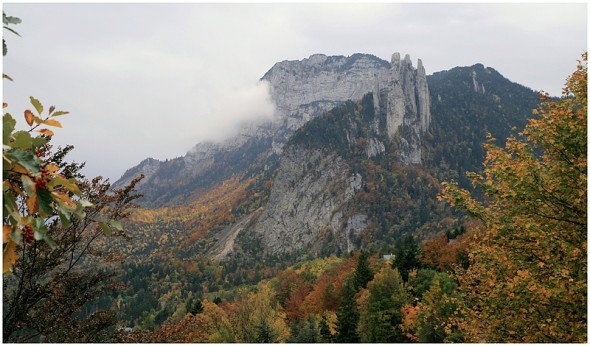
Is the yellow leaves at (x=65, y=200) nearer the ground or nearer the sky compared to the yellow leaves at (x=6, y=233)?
nearer the sky

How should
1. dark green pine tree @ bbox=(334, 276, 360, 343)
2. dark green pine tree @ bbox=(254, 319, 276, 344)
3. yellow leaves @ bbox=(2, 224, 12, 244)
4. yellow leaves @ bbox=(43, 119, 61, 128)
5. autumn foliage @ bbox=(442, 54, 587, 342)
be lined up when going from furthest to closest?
dark green pine tree @ bbox=(334, 276, 360, 343), dark green pine tree @ bbox=(254, 319, 276, 344), autumn foliage @ bbox=(442, 54, 587, 342), yellow leaves @ bbox=(43, 119, 61, 128), yellow leaves @ bbox=(2, 224, 12, 244)

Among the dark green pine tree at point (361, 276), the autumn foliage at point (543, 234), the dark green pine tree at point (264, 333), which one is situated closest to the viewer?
the autumn foliage at point (543, 234)

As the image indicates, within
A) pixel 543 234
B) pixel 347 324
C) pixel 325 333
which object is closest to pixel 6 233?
pixel 543 234

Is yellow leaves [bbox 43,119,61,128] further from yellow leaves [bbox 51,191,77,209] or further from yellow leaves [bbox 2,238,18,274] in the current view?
yellow leaves [bbox 2,238,18,274]

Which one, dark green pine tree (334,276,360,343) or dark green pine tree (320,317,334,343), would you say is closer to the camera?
dark green pine tree (334,276,360,343)

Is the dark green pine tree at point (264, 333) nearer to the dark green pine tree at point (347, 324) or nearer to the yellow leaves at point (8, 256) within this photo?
the dark green pine tree at point (347, 324)

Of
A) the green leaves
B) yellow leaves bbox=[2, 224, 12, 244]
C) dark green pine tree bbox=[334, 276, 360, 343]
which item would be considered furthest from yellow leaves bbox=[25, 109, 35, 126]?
dark green pine tree bbox=[334, 276, 360, 343]

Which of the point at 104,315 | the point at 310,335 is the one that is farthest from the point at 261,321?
the point at 104,315

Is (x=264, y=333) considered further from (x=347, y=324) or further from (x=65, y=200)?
(x=65, y=200)

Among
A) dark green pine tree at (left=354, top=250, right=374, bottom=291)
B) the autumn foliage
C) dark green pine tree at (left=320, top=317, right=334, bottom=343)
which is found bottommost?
dark green pine tree at (left=320, top=317, right=334, bottom=343)

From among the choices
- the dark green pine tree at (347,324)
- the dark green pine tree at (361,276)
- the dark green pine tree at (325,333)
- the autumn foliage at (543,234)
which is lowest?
the dark green pine tree at (325,333)

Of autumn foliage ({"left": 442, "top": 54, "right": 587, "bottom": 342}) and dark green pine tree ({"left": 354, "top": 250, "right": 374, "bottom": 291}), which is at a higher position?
autumn foliage ({"left": 442, "top": 54, "right": 587, "bottom": 342})

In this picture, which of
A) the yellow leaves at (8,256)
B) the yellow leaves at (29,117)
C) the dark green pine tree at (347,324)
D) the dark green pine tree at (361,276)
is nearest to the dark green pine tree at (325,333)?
the dark green pine tree at (347,324)

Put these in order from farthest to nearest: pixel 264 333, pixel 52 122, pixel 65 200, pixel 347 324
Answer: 1. pixel 347 324
2. pixel 264 333
3. pixel 52 122
4. pixel 65 200
